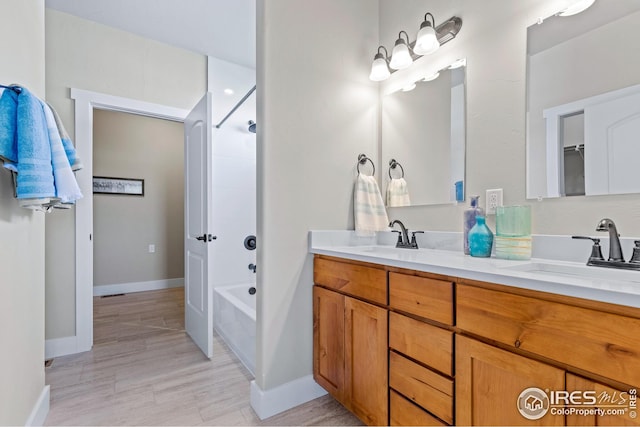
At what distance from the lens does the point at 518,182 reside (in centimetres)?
135

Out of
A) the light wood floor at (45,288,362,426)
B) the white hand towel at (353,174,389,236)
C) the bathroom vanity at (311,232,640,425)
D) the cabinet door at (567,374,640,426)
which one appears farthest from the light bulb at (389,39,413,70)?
the light wood floor at (45,288,362,426)

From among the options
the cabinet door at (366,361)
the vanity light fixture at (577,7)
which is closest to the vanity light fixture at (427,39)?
the vanity light fixture at (577,7)

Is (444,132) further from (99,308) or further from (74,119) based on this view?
(99,308)

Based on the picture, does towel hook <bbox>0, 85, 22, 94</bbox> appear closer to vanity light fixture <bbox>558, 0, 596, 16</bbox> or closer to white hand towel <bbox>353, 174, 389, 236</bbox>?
white hand towel <bbox>353, 174, 389, 236</bbox>

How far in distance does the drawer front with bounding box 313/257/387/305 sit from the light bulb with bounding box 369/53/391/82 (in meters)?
1.17

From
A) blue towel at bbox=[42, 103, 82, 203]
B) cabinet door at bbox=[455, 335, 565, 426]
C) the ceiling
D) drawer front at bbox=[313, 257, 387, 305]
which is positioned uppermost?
the ceiling

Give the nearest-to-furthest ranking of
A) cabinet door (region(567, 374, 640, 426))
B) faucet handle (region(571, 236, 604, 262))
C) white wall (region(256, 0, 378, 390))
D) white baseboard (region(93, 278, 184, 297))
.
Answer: cabinet door (region(567, 374, 640, 426))
faucet handle (region(571, 236, 604, 262))
white wall (region(256, 0, 378, 390))
white baseboard (region(93, 278, 184, 297))

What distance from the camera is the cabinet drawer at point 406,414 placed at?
3.54ft

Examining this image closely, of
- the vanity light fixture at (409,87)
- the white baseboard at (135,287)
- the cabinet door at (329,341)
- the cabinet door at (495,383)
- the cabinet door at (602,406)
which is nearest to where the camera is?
the cabinet door at (602,406)

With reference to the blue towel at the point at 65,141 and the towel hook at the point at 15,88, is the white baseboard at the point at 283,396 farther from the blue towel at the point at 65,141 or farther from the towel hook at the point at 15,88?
the towel hook at the point at 15,88

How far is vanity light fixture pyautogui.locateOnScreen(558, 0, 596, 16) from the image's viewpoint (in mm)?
1170

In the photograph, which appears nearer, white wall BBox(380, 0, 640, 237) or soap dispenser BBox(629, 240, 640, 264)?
soap dispenser BBox(629, 240, 640, 264)

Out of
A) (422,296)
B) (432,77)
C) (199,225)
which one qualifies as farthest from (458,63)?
(199,225)

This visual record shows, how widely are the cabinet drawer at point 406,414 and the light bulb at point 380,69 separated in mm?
1698
